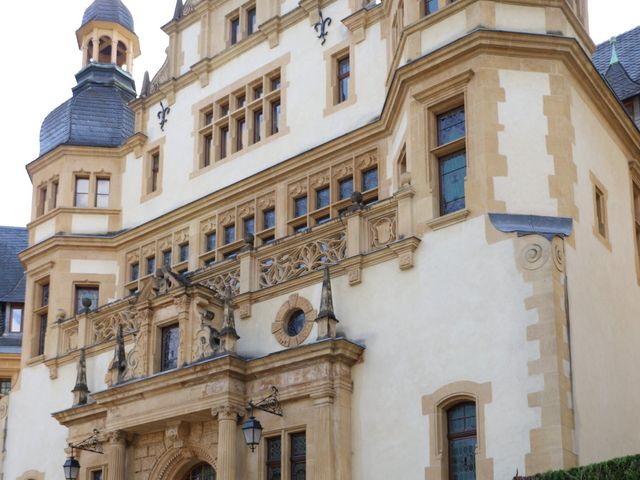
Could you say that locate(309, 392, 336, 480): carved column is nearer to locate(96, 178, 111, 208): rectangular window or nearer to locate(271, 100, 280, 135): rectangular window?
locate(271, 100, 280, 135): rectangular window

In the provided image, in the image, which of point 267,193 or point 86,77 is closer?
point 267,193

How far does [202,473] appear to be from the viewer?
75.2ft

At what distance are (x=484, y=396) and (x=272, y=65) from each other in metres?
11.2

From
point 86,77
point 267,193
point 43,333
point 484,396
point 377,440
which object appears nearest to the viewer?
point 484,396

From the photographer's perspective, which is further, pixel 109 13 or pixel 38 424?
pixel 109 13

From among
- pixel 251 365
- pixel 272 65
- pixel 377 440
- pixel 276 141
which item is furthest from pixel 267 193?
pixel 377 440

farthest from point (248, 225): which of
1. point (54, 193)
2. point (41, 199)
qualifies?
point (41, 199)

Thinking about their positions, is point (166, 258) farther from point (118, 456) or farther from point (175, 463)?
point (175, 463)

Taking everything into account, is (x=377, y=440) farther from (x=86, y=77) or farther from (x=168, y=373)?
(x=86, y=77)

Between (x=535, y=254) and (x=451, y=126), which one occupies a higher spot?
(x=451, y=126)

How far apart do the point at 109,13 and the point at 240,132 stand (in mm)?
10956

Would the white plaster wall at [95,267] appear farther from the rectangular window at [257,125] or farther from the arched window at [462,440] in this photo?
the arched window at [462,440]

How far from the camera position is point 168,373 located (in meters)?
22.2

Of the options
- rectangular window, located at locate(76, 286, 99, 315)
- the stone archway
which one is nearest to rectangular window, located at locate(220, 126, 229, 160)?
rectangular window, located at locate(76, 286, 99, 315)
